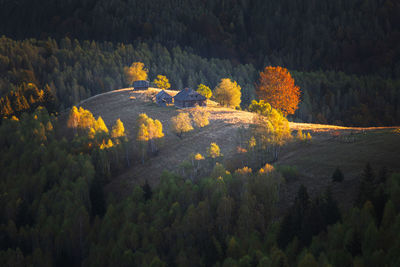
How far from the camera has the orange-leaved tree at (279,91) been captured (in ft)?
305

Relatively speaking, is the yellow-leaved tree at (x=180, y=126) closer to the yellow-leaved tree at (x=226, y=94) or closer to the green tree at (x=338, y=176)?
the yellow-leaved tree at (x=226, y=94)

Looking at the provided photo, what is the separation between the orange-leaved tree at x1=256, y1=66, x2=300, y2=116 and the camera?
305 ft

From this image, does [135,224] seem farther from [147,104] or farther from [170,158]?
[147,104]

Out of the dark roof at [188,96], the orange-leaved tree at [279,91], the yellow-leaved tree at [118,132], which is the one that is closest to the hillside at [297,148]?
the yellow-leaved tree at [118,132]

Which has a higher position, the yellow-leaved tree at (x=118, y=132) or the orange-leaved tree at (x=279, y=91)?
the orange-leaved tree at (x=279, y=91)

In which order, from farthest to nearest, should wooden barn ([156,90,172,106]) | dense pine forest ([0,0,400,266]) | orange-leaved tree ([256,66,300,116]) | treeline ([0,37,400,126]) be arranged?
treeline ([0,37,400,126]) < wooden barn ([156,90,172,106]) < orange-leaved tree ([256,66,300,116]) < dense pine forest ([0,0,400,266])

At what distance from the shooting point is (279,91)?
308ft

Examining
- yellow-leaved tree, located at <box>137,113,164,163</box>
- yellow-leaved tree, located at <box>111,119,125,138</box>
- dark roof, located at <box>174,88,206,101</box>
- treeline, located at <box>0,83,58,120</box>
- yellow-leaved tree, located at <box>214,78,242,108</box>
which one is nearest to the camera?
yellow-leaved tree, located at <box>137,113,164,163</box>

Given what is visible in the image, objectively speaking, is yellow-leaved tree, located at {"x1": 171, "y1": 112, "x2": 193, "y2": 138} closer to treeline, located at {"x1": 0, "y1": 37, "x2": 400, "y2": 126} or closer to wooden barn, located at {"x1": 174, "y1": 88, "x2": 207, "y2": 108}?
wooden barn, located at {"x1": 174, "y1": 88, "x2": 207, "y2": 108}

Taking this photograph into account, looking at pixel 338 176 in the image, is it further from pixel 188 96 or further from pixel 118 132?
pixel 188 96

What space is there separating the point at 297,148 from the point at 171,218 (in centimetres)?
2664

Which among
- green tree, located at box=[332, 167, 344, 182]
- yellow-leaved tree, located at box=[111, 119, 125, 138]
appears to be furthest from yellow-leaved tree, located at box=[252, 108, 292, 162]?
yellow-leaved tree, located at box=[111, 119, 125, 138]

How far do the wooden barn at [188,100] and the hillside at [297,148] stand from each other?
278 cm

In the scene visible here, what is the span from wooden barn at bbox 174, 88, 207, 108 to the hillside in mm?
2783
